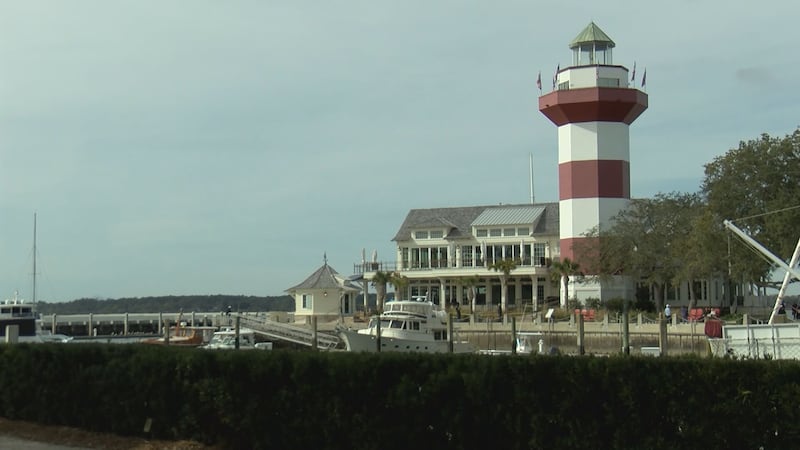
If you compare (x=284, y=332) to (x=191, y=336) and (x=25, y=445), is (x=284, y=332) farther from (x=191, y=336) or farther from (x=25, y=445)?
(x=25, y=445)

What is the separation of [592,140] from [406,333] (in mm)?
26586

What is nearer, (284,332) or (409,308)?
(409,308)

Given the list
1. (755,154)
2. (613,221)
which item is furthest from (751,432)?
(613,221)

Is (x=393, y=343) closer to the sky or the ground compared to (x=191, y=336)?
closer to the sky

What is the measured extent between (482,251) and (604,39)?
19576 millimetres

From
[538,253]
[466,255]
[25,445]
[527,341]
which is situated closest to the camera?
[25,445]

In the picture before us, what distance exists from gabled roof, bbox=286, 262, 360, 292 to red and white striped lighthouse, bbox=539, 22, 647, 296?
18012 mm

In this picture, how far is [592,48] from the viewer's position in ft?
239

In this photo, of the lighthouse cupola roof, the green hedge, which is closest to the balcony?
the lighthouse cupola roof

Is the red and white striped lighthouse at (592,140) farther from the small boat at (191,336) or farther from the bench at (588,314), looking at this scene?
the small boat at (191,336)

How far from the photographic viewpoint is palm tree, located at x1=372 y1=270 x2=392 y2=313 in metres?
77.8

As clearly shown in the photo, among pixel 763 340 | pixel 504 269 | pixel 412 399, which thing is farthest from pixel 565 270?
pixel 412 399

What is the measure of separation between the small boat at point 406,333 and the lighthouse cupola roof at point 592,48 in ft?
92.8

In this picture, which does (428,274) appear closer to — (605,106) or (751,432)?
(605,106)
